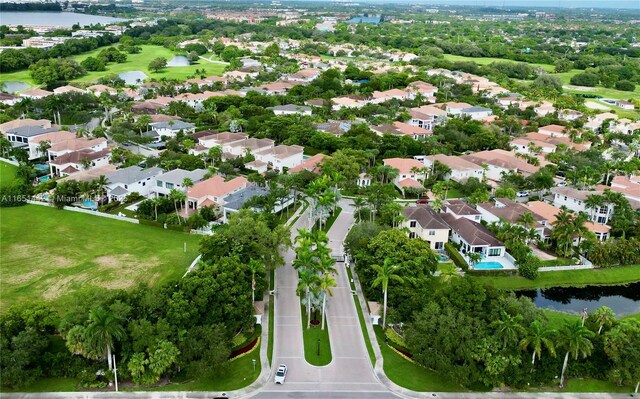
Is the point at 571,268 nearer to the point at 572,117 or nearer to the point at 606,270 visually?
the point at 606,270

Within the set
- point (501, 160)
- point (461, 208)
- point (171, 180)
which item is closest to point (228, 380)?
point (461, 208)

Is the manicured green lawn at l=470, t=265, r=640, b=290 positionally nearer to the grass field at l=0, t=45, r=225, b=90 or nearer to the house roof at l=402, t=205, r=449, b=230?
the house roof at l=402, t=205, r=449, b=230

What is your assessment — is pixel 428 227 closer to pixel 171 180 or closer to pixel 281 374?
pixel 281 374

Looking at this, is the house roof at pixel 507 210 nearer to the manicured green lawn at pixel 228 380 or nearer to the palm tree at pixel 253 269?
the palm tree at pixel 253 269

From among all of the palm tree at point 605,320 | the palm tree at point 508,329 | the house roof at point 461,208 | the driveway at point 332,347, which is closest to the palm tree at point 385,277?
the driveway at point 332,347

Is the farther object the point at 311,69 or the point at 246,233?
the point at 311,69

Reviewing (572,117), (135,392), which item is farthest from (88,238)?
(572,117)

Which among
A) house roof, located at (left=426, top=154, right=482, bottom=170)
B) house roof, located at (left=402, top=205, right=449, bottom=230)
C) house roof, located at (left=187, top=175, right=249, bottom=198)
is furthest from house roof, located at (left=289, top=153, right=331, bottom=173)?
house roof, located at (left=402, top=205, right=449, bottom=230)
